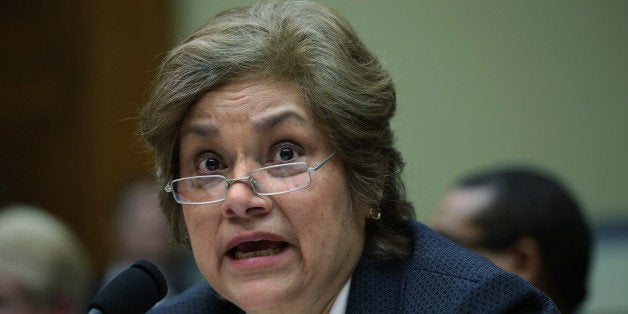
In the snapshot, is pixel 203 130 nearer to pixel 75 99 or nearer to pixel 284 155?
pixel 284 155

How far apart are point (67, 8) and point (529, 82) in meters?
2.69

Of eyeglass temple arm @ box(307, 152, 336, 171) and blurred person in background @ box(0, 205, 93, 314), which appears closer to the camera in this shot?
eyeglass temple arm @ box(307, 152, 336, 171)

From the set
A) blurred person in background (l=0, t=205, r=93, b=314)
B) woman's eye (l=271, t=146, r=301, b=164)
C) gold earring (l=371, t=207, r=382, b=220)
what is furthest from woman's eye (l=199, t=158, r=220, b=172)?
blurred person in background (l=0, t=205, r=93, b=314)

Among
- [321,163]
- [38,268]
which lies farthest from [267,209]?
[38,268]

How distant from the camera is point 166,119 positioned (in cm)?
231

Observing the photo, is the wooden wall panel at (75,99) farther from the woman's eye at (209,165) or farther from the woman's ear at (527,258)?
the woman's eye at (209,165)

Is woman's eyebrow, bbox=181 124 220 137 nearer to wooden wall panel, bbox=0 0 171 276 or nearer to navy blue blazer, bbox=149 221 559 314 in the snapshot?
navy blue blazer, bbox=149 221 559 314

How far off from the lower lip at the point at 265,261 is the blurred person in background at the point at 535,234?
1049 mm

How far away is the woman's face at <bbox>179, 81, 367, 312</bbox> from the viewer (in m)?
2.18

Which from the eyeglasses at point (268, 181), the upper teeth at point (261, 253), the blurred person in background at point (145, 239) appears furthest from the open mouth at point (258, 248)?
the blurred person in background at point (145, 239)

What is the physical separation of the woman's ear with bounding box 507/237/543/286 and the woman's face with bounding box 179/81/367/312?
0.92 metres

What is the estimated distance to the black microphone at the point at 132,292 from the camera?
2.02m

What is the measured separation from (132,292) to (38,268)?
1.56 meters

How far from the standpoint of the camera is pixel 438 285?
2.20 m
